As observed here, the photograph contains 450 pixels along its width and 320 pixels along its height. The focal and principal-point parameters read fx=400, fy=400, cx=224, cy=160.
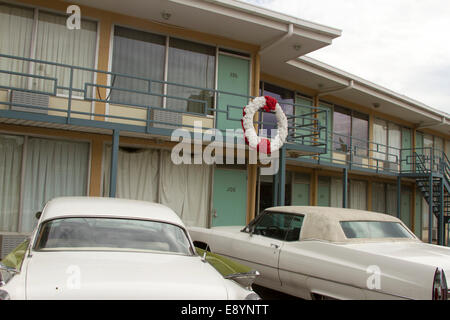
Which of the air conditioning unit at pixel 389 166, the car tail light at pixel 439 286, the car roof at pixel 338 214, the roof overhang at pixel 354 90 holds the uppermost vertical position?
the roof overhang at pixel 354 90

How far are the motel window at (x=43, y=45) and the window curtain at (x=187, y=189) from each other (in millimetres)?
2938

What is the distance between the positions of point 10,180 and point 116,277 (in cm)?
672

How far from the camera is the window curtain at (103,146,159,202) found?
945cm

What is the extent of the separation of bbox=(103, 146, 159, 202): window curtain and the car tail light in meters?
7.14

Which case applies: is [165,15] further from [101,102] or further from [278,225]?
[278,225]

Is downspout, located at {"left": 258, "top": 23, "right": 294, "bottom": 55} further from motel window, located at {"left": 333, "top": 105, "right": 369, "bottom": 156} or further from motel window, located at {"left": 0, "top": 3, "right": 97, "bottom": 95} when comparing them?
motel window, located at {"left": 333, "top": 105, "right": 369, "bottom": 156}

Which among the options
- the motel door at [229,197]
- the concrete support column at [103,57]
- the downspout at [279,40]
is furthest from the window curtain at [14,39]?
the downspout at [279,40]

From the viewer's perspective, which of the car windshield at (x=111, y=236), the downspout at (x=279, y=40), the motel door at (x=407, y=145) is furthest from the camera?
the motel door at (x=407, y=145)

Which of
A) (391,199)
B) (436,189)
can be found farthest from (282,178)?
(391,199)

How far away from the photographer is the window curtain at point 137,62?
945 centimetres

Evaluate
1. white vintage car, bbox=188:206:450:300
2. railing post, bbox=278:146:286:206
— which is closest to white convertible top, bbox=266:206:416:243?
white vintage car, bbox=188:206:450:300

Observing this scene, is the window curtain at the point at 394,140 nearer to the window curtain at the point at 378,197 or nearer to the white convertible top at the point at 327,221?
the window curtain at the point at 378,197

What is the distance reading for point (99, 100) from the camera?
7.96 m
